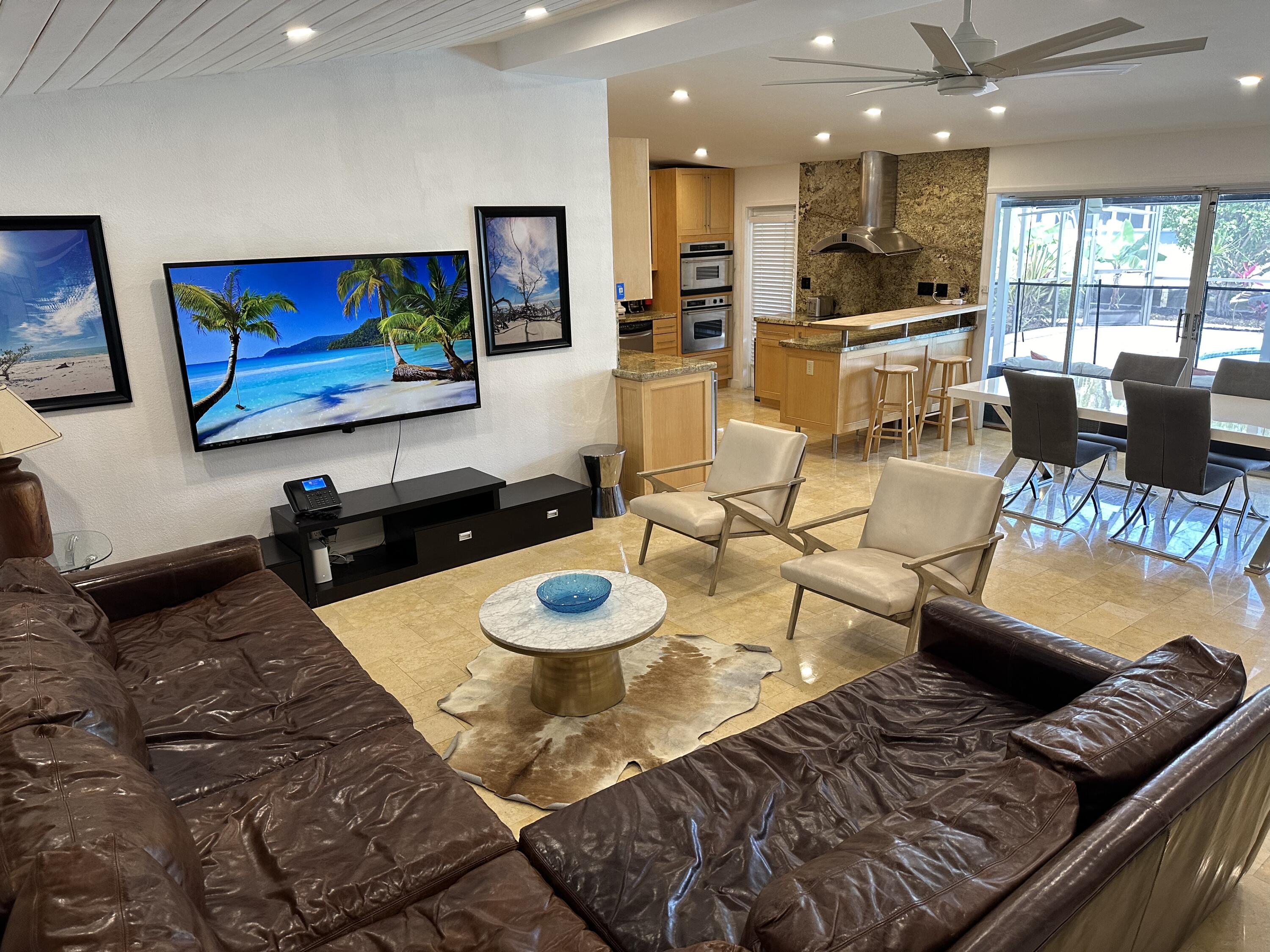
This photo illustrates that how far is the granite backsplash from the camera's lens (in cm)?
800

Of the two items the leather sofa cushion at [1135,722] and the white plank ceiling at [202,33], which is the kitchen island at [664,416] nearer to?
the white plank ceiling at [202,33]

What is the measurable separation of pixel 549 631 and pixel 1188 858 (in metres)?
2.06

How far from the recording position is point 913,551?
3.93 meters

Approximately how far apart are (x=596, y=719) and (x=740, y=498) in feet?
5.58

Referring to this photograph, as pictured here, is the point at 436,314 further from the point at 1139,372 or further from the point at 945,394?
the point at 1139,372

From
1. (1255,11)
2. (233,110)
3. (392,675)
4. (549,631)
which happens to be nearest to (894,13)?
(1255,11)

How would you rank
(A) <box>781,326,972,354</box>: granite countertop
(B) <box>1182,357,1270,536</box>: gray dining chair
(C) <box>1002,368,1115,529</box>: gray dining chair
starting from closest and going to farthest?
1. (C) <box>1002,368,1115,529</box>: gray dining chair
2. (B) <box>1182,357,1270,536</box>: gray dining chair
3. (A) <box>781,326,972,354</box>: granite countertop

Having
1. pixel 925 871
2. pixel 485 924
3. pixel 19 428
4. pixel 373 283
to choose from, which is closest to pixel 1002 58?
pixel 925 871

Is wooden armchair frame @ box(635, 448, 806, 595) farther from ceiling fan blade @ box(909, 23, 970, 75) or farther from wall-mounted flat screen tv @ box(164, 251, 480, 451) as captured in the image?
ceiling fan blade @ box(909, 23, 970, 75)

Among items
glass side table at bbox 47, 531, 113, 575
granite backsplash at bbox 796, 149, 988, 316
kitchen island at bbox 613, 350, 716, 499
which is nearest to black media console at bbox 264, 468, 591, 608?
kitchen island at bbox 613, 350, 716, 499

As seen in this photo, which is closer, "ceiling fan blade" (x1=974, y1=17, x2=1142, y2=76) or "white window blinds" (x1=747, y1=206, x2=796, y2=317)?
"ceiling fan blade" (x1=974, y1=17, x2=1142, y2=76)

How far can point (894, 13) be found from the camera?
4.57 m

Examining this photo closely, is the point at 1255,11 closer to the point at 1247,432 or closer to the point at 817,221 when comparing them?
the point at 1247,432

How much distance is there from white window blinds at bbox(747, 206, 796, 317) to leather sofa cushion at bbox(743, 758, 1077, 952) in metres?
8.21
